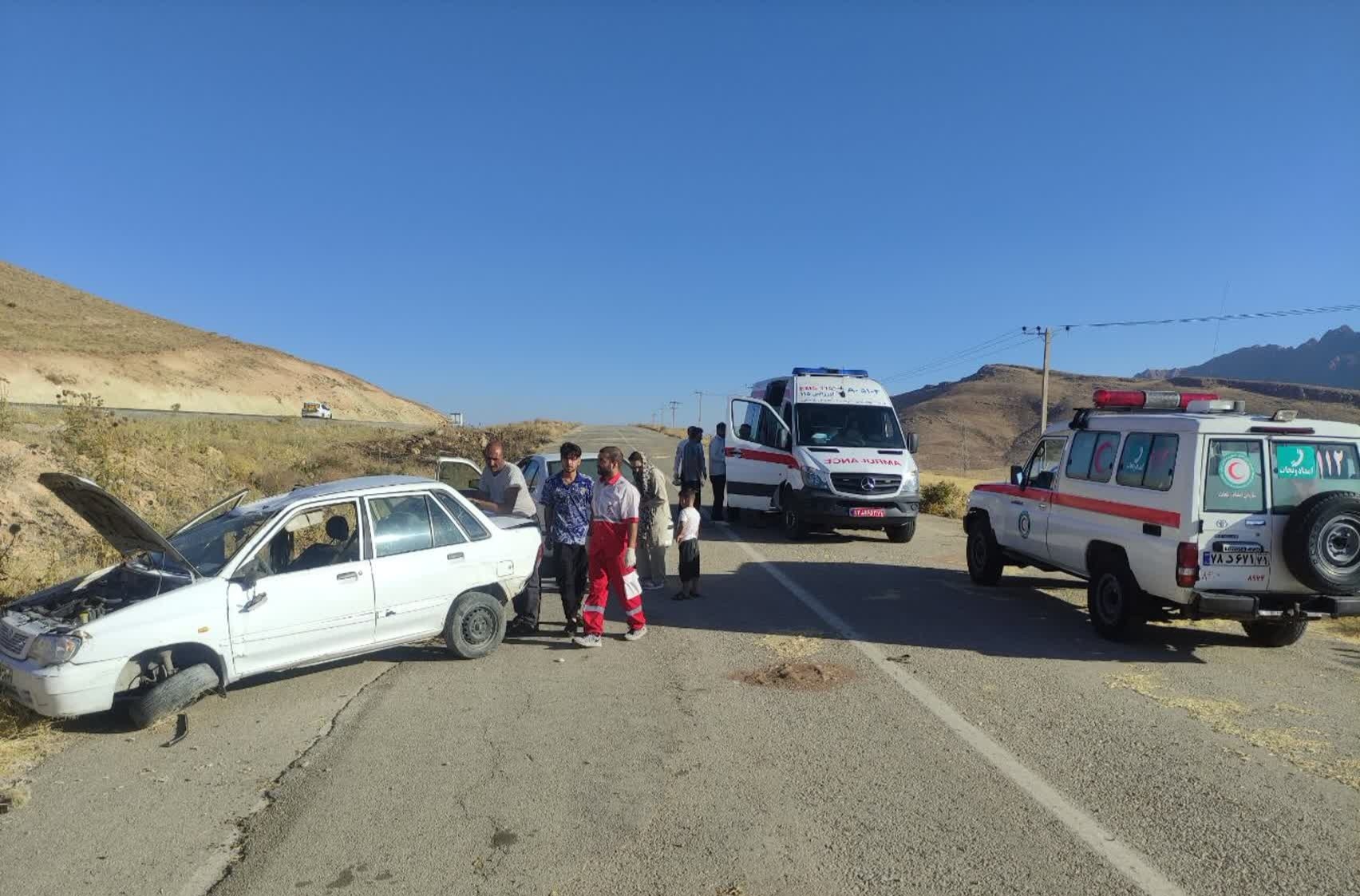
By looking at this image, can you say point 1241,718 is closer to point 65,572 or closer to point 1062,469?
point 1062,469

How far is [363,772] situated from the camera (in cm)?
472

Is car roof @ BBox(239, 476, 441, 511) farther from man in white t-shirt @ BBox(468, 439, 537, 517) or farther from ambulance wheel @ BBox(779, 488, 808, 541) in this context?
ambulance wheel @ BBox(779, 488, 808, 541)

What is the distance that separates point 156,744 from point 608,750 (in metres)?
2.78

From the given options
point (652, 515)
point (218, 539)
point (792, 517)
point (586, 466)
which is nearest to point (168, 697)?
point (218, 539)

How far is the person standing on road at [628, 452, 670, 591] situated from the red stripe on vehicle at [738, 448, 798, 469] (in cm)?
450

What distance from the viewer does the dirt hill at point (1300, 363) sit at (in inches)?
5842

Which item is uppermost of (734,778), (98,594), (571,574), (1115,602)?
(98,594)

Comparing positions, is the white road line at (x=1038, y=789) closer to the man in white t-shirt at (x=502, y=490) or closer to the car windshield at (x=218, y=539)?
the man in white t-shirt at (x=502, y=490)

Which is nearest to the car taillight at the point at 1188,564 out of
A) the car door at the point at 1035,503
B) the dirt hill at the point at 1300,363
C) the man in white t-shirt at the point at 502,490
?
the car door at the point at 1035,503

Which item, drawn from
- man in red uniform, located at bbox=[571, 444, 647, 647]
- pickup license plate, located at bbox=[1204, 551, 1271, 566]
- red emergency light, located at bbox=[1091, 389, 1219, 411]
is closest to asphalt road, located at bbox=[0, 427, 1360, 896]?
man in red uniform, located at bbox=[571, 444, 647, 647]

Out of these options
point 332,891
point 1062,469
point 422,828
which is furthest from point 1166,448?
point 332,891

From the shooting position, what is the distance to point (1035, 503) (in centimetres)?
928

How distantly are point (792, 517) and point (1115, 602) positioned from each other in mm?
6552

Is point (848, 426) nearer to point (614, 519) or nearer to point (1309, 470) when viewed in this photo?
point (614, 519)
